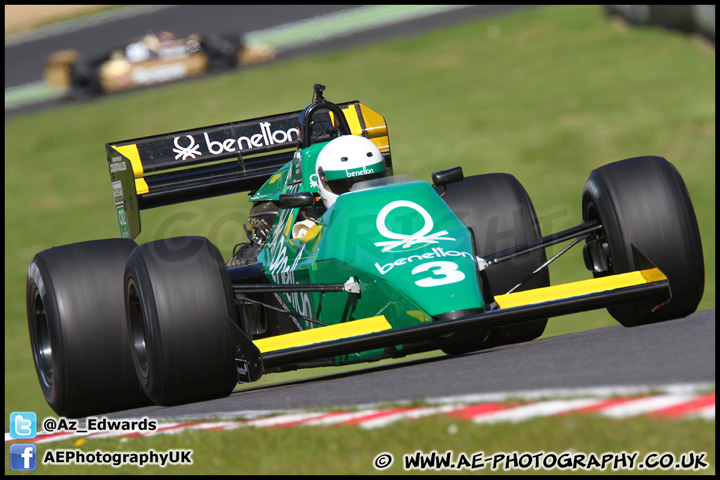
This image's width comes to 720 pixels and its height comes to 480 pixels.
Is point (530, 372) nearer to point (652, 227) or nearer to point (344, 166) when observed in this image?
point (652, 227)

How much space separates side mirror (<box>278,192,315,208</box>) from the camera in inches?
255

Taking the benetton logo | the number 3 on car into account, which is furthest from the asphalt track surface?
the benetton logo

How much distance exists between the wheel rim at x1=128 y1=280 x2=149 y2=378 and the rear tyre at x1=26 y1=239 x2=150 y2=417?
0.38 feet

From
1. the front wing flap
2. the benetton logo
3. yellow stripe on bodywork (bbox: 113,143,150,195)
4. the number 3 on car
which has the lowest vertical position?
the front wing flap

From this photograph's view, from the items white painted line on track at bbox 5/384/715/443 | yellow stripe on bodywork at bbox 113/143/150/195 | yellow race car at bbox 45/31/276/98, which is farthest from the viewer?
yellow race car at bbox 45/31/276/98

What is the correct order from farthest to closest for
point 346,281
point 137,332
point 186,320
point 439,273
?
1. point 137,332
2. point 346,281
3. point 439,273
4. point 186,320

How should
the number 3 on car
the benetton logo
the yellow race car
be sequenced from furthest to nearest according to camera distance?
the yellow race car → the benetton logo → the number 3 on car

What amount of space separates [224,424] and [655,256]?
109 inches

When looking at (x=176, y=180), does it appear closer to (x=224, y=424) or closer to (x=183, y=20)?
(x=224, y=424)

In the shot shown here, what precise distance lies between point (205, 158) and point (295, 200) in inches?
112

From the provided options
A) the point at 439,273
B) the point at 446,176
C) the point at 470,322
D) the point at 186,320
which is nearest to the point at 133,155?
the point at 446,176

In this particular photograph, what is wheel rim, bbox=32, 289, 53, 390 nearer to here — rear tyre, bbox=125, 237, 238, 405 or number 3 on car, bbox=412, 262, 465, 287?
rear tyre, bbox=125, 237, 238, 405

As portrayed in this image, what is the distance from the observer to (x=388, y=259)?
6.04 metres

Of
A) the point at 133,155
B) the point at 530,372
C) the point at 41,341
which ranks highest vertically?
the point at 133,155
